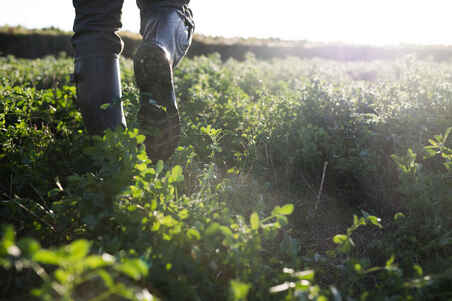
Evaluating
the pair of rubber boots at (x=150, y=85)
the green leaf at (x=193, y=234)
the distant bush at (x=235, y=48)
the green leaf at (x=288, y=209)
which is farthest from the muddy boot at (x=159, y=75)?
the distant bush at (x=235, y=48)

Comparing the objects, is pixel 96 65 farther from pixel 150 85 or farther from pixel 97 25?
pixel 150 85

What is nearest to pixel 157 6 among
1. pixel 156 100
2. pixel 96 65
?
pixel 96 65

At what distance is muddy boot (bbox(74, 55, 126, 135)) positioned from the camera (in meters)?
1.98

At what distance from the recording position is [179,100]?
12.1 ft

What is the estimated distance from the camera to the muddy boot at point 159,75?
182 cm

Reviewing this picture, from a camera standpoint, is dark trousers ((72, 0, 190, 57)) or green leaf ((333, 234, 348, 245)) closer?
green leaf ((333, 234, 348, 245))

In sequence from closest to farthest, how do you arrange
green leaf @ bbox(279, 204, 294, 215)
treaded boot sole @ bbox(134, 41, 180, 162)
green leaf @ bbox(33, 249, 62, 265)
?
green leaf @ bbox(33, 249, 62, 265)
green leaf @ bbox(279, 204, 294, 215)
treaded boot sole @ bbox(134, 41, 180, 162)

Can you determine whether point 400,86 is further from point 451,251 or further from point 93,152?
point 93,152

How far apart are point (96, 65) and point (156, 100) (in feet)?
1.45

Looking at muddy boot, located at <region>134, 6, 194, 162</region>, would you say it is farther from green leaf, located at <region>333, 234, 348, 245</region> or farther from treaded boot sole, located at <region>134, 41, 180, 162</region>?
green leaf, located at <region>333, 234, 348, 245</region>

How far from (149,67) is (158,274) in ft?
3.44

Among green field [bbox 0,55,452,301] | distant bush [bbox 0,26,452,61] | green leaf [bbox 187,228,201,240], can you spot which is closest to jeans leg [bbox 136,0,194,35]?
green field [bbox 0,55,452,301]

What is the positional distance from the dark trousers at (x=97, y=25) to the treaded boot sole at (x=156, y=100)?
0.28 m

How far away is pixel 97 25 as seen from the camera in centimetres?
202
